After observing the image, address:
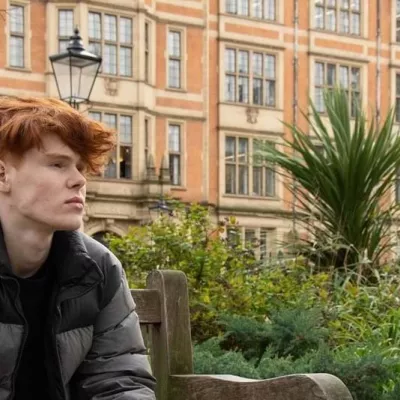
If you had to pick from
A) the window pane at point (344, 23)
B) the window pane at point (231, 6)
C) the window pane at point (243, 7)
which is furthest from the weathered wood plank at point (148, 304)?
the window pane at point (344, 23)

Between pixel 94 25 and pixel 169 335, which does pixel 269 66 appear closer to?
pixel 94 25

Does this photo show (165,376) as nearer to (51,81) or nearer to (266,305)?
(266,305)

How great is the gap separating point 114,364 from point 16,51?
73.2 ft

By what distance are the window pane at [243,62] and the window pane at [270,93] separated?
0.71m

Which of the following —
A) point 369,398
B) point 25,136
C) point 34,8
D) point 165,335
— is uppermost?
point 34,8

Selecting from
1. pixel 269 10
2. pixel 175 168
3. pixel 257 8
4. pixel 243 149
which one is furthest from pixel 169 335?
pixel 269 10

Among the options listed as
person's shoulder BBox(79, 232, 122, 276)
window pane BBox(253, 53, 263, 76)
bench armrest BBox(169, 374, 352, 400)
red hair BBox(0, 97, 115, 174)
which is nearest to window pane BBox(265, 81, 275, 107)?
window pane BBox(253, 53, 263, 76)

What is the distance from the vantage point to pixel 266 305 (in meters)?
4.42

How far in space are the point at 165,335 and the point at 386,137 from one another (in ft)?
13.2

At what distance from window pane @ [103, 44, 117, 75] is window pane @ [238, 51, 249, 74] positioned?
13.7 ft

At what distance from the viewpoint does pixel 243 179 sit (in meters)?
27.4

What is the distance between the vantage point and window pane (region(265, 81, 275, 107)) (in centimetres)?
2783

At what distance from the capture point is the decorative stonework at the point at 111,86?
24.3 meters

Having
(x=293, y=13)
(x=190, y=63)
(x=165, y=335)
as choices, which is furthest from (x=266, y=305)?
(x=293, y=13)
